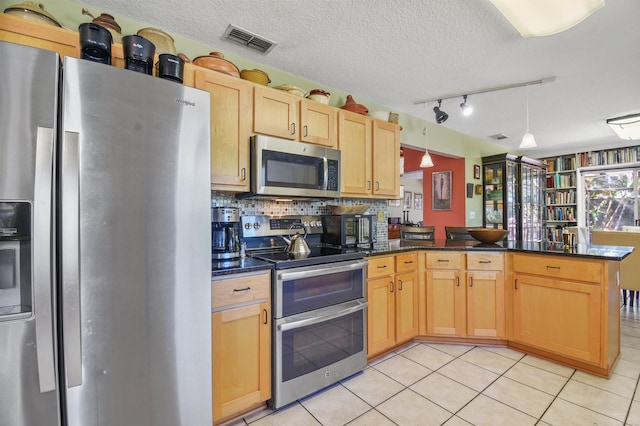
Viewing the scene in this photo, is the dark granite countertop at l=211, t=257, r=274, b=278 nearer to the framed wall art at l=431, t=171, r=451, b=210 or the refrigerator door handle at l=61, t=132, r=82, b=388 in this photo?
the refrigerator door handle at l=61, t=132, r=82, b=388

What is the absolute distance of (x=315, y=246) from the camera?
271cm

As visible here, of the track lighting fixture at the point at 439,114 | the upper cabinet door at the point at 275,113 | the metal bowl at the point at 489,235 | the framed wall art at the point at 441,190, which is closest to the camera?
the upper cabinet door at the point at 275,113

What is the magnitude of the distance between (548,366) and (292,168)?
2.60 meters

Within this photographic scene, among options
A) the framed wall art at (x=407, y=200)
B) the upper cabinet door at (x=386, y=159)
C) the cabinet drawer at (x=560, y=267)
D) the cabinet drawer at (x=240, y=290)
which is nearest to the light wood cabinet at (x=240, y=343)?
the cabinet drawer at (x=240, y=290)

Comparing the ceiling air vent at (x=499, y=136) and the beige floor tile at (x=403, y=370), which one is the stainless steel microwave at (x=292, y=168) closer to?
the beige floor tile at (x=403, y=370)

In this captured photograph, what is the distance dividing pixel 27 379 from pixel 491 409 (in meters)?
2.36

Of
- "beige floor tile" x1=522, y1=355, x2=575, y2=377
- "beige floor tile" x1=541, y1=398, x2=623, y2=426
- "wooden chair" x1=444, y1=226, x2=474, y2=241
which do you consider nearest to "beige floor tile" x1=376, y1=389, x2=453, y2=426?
"beige floor tile" x1=541, y1=398, x2=623, y2=426

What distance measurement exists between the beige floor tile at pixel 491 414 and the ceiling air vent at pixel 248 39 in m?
2.88

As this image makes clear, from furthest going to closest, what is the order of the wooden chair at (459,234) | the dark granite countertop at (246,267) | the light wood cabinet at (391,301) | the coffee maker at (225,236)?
the wooden chair at (459,234) → the light wood cabinet at (391,301) → the coffee maker at (225,236) → the dark granite countertop at (246,267)

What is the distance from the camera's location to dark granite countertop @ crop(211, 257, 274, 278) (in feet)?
5.41

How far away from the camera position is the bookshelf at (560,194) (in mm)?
6207

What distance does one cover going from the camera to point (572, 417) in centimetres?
177

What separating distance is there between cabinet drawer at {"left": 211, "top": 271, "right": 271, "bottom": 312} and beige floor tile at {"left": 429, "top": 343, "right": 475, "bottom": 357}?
1841 mm

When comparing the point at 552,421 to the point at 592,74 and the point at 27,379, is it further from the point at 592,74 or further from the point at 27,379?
the point at 592,74
